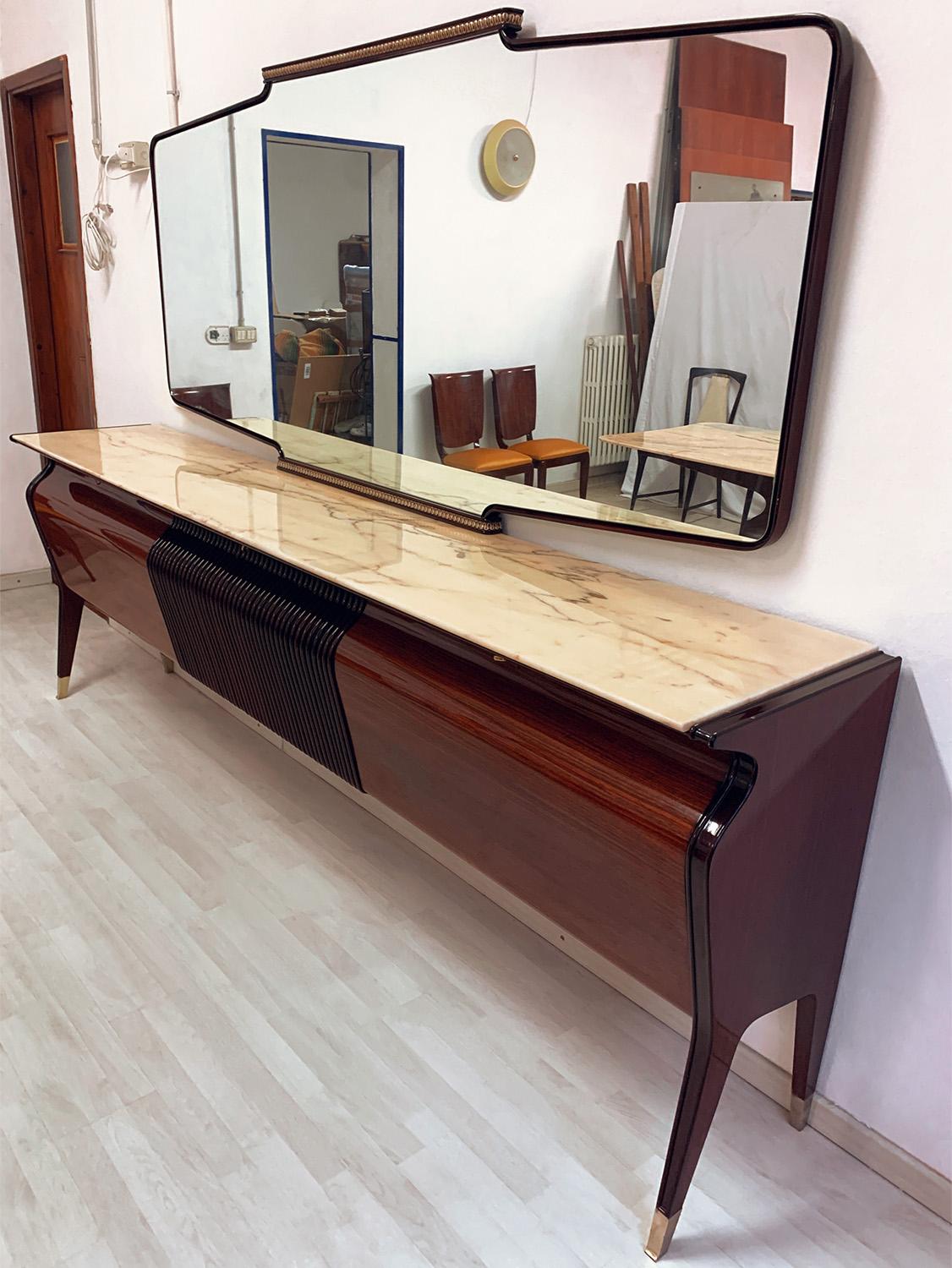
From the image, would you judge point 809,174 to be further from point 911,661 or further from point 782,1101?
point 782,1101

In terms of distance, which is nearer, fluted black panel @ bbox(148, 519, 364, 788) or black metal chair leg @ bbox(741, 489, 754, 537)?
black metal chair leg @ bbox(741, 489, 754, 537)

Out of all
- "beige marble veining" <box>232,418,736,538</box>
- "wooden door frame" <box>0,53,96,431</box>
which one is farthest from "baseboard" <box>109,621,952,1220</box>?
"wooden door frame" <box>0,53,96,431</box>

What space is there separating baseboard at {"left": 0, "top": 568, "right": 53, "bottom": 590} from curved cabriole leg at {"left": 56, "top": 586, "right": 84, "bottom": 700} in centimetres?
110

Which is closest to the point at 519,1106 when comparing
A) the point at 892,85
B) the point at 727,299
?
the point at 727,299

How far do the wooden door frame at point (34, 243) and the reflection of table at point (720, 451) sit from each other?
253 cm

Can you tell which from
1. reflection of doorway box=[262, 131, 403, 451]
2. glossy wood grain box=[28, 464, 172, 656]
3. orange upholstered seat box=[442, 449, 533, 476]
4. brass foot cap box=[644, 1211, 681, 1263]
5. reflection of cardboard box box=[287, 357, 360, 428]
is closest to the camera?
brass foot cap box=[644, 1211, 681, 1263]

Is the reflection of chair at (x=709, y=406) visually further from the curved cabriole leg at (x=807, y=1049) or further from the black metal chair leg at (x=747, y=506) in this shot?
the curved cabriole leg at (x=807, y=1049)

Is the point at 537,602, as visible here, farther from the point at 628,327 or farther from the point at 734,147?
the point at 734,147

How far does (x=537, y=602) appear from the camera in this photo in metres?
1.48

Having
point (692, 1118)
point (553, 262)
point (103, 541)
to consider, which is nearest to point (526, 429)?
point (553, 262)

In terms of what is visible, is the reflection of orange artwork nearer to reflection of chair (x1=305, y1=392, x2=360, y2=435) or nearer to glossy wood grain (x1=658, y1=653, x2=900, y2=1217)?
glossy wood grain (x1=658, y1=653, x2=900, y2=1217)

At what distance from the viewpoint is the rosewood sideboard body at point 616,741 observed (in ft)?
3.90

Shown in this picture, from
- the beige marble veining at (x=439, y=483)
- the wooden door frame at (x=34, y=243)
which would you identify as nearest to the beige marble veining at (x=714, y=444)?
the beige marble veining at (x=439, y=483)

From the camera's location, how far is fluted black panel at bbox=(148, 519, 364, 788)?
1797 mm
